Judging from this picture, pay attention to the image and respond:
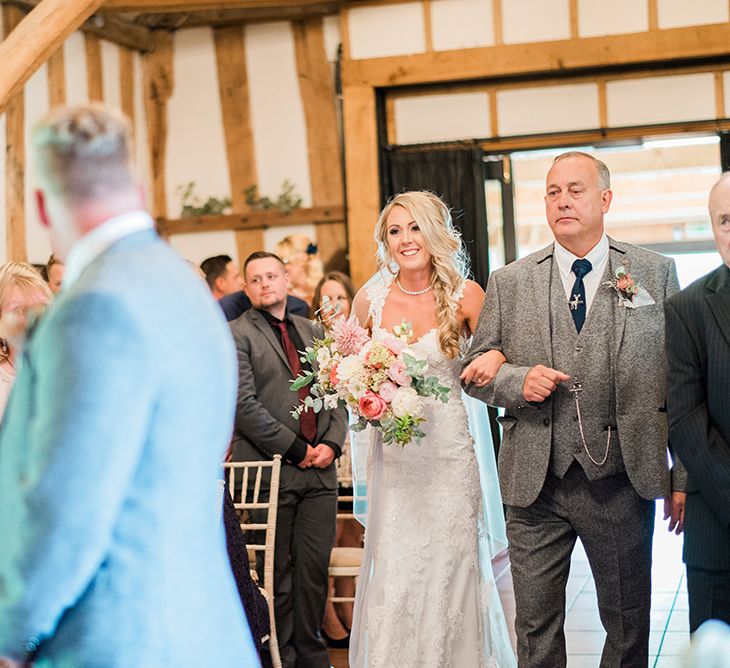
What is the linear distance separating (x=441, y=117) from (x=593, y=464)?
5.78 meters

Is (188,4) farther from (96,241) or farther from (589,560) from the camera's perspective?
(96,241)

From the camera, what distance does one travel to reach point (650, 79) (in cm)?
888

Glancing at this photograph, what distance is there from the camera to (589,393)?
392 cm

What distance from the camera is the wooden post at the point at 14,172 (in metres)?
8.07

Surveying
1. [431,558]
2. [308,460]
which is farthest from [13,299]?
[308,460]

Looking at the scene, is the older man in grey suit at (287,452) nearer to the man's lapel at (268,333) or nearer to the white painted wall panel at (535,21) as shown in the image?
the man's lapel at (268,333)

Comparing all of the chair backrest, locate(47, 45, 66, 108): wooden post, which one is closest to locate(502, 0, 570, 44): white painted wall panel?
locate(47, 45, 66, 108): wooden post

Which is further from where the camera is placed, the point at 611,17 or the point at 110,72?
the point at 110,72

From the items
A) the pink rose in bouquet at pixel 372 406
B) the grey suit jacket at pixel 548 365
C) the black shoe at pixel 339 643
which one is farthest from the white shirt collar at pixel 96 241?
the black shoe at pixel 339 643

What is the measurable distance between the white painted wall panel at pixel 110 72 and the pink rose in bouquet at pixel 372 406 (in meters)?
5.69

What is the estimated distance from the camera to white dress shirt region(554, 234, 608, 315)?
400cm

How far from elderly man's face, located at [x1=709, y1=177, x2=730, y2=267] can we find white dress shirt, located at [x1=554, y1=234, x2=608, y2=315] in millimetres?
757

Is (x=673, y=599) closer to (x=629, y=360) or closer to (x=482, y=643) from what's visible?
(x=482, y=643)

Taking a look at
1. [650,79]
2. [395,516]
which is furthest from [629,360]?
[650,79]
